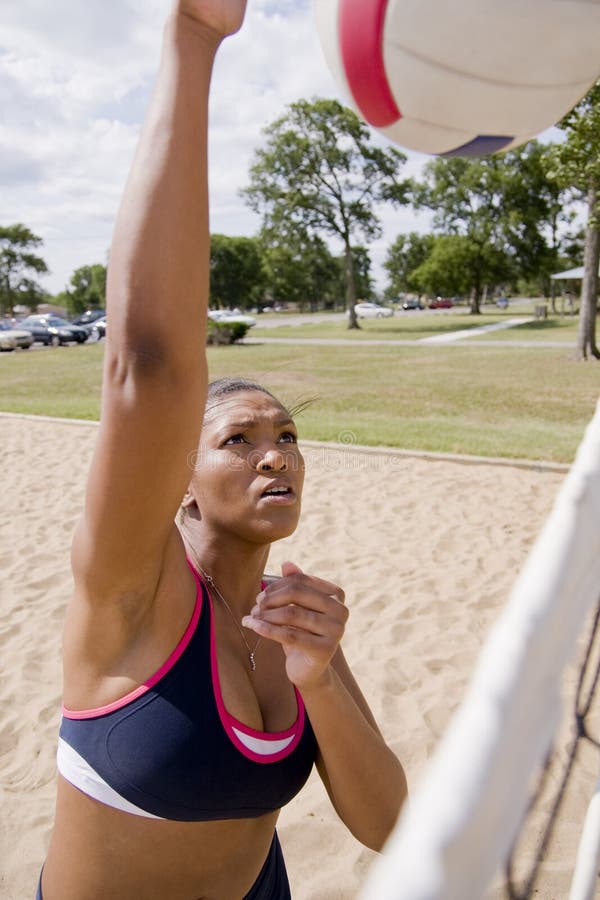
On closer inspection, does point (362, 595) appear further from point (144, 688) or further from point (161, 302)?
point (161, 302)

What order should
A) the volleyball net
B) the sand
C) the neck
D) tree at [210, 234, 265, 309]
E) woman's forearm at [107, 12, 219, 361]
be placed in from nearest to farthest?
1. the volleyball net
2. woman's forearm at [107, 12, 219, 361]
3. the neck
4. the sand
5. tree at [210, 234, 265, 309]

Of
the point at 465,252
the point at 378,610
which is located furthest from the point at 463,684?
the point at 465,252

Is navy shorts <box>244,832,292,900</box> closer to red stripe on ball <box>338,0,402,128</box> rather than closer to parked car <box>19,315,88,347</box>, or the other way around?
red stripe on ball <box>338,0,402,128</box>

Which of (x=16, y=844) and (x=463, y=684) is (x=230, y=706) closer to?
(x=16, y=844)

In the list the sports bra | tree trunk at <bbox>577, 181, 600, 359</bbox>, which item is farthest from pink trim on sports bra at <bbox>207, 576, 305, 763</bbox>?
tree trunk at <bbox>577, 181, 600, 359</bbox>

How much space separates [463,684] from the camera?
3670mm

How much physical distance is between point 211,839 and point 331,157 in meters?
35.0

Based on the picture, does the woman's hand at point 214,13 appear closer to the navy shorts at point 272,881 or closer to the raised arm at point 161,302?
the raised arm at point 161,302

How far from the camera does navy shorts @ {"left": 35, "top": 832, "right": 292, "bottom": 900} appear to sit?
151 cm

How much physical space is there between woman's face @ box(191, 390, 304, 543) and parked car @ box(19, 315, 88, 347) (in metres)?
32.2

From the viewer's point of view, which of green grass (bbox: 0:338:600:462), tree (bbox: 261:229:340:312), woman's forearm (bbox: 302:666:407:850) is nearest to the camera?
woman's forearm (bbox: 302:666:407:850)

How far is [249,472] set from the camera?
1.53m

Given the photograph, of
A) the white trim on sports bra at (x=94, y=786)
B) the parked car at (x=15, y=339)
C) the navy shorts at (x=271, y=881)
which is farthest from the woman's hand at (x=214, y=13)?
the parked car at (x=15, y=339)

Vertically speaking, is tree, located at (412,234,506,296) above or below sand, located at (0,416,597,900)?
above
